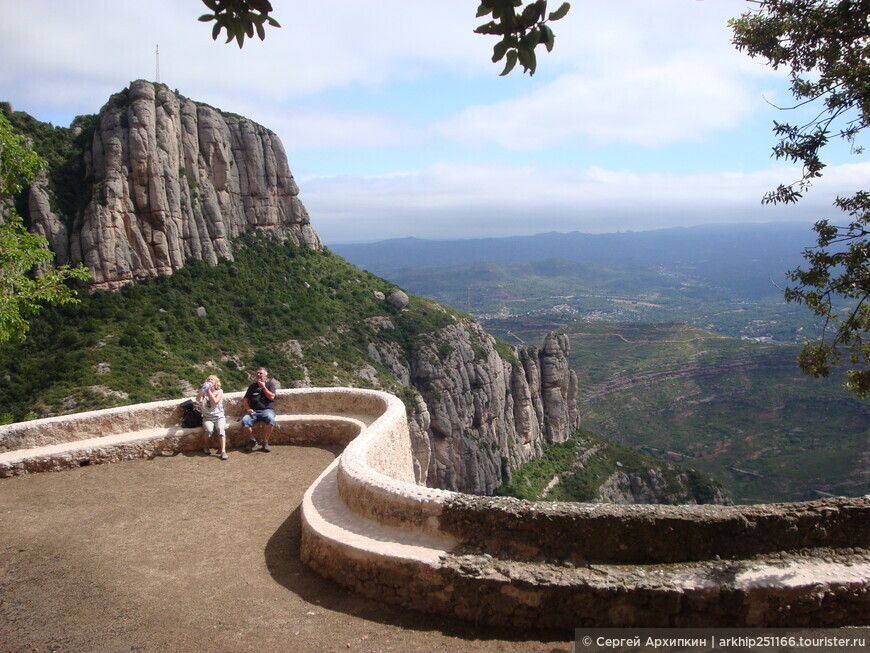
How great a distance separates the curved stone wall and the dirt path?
270mm

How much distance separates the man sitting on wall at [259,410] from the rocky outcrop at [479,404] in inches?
1366

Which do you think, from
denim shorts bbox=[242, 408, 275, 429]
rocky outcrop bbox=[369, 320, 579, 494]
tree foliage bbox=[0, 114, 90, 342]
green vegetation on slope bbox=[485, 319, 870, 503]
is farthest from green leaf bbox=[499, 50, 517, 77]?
green vegetation on slope bbox=[485, 319, 870, 503]

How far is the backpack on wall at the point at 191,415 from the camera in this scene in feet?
35.2

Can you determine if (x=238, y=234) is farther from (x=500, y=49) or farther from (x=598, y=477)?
(x=500, y=49)

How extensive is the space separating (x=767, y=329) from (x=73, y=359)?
18011 centimetres

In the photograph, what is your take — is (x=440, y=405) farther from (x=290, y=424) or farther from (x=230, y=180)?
(x=290, y=424)

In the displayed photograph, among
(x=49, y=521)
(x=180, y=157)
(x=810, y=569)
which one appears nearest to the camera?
(x=810, y=569)

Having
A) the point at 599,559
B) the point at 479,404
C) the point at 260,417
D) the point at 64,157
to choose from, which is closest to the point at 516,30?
the point at 599,559

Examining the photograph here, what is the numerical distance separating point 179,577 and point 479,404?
5357 cm

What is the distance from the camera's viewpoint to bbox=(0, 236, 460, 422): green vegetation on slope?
26.8 m

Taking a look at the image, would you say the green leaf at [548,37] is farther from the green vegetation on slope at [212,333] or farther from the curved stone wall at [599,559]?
the green vegetation on slope at [212,333]

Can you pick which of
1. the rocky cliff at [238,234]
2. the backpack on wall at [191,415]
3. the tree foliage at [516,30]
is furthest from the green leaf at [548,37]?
the rocky cliff at [238,234]

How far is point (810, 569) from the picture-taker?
509cm

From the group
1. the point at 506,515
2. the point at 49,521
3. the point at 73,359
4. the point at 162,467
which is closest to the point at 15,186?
the point at 162,467
